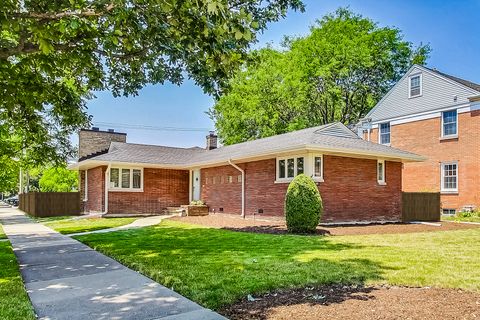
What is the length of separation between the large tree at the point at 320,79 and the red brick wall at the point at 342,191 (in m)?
15.6

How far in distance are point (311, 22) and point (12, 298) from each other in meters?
34.5

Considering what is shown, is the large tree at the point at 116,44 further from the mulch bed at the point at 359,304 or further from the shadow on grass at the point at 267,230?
the shadow on grass at the point at 267,230

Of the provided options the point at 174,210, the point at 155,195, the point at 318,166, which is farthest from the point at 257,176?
the point at 155,195

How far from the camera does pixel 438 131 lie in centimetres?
2247

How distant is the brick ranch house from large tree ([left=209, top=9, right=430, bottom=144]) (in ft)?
35.4

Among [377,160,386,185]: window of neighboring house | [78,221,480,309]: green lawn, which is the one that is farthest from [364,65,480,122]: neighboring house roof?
[78,221,480,309]: green lawn

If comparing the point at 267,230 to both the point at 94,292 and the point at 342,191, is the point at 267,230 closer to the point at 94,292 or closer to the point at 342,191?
the point at 342,191

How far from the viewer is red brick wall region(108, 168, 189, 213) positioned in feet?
69.9

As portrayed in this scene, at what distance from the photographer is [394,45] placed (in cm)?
3397

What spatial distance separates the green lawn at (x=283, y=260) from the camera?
18.6ft

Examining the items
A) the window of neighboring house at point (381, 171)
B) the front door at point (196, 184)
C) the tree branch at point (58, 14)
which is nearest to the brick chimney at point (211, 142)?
the front door at point (196, 184)

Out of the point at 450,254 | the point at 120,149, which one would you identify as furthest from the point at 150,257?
the point at 120,149

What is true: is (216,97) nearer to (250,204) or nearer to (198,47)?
(198,47)

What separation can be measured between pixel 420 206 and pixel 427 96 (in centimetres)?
817
